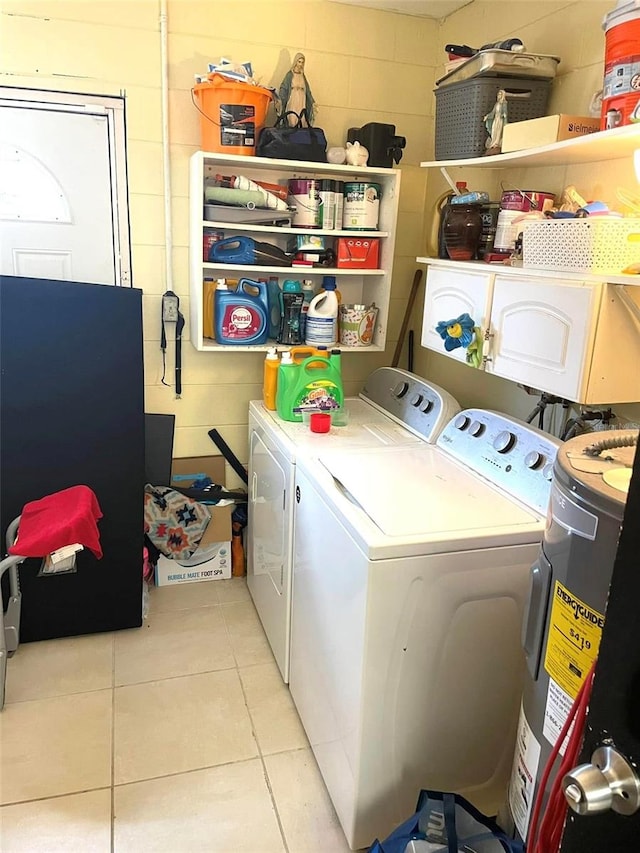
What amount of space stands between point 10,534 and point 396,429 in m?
1.40

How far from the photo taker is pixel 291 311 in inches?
106

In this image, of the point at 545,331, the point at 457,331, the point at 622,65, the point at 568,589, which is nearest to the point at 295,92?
the point at 457,331

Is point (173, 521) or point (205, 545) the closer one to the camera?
point (173, 521)

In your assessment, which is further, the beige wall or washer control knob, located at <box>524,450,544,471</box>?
the beige wall

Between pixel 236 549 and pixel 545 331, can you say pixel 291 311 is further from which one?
pixel 545 331

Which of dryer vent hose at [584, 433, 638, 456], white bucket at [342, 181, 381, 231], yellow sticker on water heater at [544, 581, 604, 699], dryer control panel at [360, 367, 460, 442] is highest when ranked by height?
white bucket at [342, 181, 381, 231]

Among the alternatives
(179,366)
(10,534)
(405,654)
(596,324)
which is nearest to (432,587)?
(405,654)

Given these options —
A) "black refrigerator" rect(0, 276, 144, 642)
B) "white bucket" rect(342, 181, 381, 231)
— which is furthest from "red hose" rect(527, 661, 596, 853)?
"white bucket" rect(342, 181, 381, 231)

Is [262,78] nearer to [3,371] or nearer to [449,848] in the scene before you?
[3,371]

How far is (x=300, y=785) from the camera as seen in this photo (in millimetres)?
1932

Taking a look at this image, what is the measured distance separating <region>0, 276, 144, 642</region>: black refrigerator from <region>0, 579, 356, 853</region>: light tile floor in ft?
0.61

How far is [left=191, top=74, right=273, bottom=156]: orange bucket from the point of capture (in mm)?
2381

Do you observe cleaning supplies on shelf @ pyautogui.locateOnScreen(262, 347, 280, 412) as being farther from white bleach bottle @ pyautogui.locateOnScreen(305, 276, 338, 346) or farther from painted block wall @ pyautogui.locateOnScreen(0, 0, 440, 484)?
painted block wall @ pyautogui.locateOnScreen(0, 0, 440, 484)

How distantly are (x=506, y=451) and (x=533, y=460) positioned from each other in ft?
0.41
